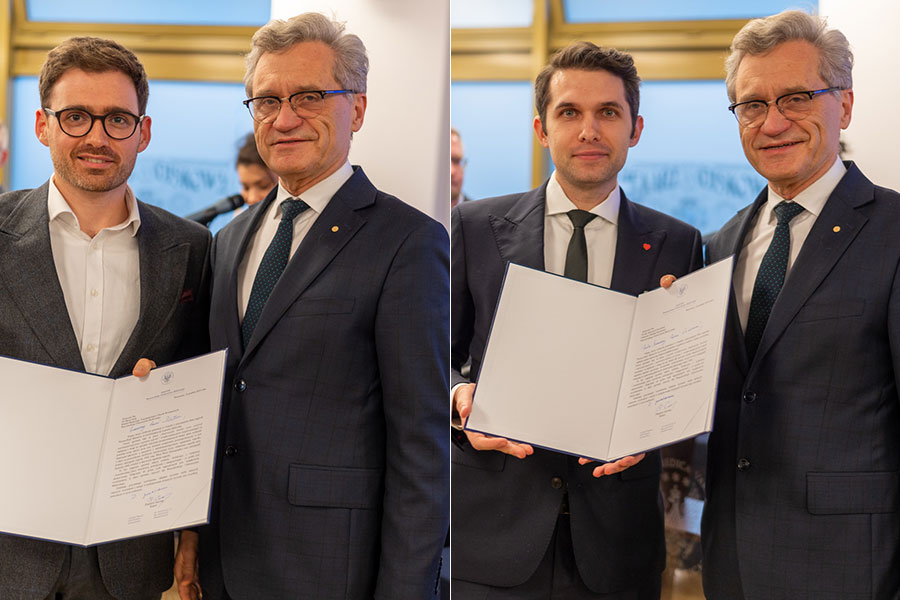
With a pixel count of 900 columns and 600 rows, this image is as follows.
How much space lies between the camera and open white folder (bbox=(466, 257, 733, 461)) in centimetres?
209

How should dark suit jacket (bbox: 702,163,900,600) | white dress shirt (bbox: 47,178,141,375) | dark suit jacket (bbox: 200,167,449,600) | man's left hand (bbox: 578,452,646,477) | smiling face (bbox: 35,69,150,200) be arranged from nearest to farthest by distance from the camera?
dark suit jacket (bbox: 702,163,900,600)
man's left hand (bbox: 578,452,646,477)
dark suit jacket (bbox: 200,167,449,600)
white dress shirt (bbox: 47,178,141,375)
smiling face (bbox: 35,69,150,200)

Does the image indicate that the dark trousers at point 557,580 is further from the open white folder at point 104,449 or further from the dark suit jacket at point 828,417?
the open white folder at point 104,449

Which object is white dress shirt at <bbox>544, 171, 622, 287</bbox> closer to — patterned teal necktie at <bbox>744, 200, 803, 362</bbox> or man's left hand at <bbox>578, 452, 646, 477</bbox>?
patterned teal necktie at <bbox>744, 200, 803, 362</bbox>

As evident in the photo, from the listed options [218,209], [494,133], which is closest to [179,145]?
[218,209]

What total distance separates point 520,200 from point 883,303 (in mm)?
1105

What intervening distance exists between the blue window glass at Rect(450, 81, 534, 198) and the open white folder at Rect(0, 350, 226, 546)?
107cm

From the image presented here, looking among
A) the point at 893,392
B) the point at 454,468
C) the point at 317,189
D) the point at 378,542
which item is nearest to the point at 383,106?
the point at 317,189

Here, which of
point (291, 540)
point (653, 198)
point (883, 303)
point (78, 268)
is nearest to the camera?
point (883, 303)

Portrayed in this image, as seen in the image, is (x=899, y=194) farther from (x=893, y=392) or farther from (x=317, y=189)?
(x=317, y=189)

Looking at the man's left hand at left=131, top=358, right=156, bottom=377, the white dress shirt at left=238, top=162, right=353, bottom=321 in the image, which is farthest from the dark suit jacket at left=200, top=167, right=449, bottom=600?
the man's left hand at left=131, top=358, right=156, bottom=377

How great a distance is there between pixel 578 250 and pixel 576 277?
9 centimetres

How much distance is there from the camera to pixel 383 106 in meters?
2.74

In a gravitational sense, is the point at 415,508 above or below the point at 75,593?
above

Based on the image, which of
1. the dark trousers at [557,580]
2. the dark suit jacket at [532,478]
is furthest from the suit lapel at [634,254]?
the dark trousers at [557,580]
